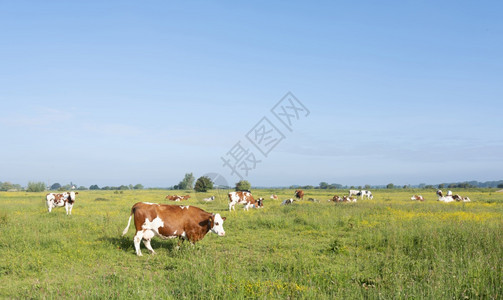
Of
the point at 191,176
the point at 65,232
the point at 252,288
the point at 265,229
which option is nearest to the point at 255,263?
the point at 252,288

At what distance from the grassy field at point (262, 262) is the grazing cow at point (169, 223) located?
0.58 metres

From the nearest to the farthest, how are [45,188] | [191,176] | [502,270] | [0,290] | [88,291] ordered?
[88,291] < [502,270] < [0,290] < [45,188] < [191,176]

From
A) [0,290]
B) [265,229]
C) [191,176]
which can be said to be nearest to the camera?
[0,290]

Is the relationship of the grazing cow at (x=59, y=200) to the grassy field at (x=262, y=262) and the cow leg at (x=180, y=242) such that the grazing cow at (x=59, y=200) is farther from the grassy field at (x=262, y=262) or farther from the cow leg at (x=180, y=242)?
the cow leg at (x=180, y=242)

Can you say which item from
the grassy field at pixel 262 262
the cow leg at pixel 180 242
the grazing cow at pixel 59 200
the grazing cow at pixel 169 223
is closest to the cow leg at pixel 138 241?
the grazing cow at pixel 169 223

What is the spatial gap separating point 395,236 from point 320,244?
261 cm

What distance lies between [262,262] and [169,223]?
411 cm

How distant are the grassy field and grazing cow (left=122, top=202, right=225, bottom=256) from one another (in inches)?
22.8

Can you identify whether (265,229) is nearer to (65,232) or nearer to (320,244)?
(320,244)

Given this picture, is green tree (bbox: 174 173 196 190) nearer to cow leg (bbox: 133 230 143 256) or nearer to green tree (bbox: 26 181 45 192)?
green tree (bbox: 26 181 45 192)

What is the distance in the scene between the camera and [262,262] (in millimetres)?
8984

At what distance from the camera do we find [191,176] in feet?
352

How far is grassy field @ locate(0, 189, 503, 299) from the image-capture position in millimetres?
6352

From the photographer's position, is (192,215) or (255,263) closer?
(255,263)
